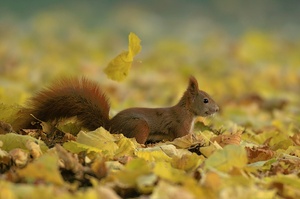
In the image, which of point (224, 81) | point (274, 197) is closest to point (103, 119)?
point (274, 197)

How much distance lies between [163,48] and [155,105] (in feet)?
16.3

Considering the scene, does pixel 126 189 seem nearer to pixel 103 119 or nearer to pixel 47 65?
pixel 103 119

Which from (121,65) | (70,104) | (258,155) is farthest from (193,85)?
(258,155)

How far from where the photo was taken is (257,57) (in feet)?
35.4

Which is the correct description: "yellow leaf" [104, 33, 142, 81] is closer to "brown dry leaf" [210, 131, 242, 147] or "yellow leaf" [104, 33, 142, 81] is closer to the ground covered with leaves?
the ground covered with leaves

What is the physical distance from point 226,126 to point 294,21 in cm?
1186

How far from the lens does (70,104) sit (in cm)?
355

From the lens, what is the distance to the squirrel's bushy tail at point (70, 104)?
351 cm

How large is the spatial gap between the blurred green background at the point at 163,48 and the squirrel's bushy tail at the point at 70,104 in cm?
31

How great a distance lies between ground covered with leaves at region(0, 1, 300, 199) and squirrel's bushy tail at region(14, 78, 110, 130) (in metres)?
0.06

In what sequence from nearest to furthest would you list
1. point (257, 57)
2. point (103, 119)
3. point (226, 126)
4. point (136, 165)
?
point (136, 165), point (103, 119), point (226, 126), point (257, 57)

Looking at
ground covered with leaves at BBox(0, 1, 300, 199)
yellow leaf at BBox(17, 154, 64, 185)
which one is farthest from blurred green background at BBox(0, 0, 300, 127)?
yellow leaf at BBox(17, 154, 64, 185)

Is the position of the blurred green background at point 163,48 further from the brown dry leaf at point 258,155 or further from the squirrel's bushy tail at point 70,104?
the brown dry leaf at point 258,155

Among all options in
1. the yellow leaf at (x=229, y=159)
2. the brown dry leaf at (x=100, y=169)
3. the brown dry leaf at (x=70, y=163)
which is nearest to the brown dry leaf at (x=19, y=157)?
the brown dry leaf at (x=70, y=163)
